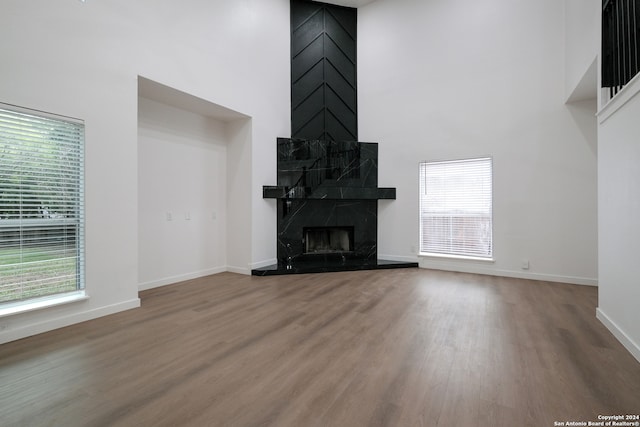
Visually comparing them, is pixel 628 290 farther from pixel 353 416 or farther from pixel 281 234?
pixel 281 234

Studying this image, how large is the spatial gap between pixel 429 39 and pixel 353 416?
20.6ft

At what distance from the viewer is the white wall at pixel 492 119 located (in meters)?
4.53

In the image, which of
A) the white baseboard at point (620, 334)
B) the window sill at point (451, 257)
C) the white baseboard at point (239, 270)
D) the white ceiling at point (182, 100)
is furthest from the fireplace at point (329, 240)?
the white baseboard at point (620, 334)

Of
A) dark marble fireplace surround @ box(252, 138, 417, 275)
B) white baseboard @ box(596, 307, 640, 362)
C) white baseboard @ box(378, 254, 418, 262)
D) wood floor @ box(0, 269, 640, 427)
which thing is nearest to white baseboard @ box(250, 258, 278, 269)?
dark marble fireplace surround @ box(252, 138, 417, 275)

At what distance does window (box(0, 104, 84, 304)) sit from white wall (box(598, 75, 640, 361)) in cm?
493

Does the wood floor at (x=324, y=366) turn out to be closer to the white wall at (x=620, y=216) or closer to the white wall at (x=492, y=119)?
the white wall at (x=620, y=216)

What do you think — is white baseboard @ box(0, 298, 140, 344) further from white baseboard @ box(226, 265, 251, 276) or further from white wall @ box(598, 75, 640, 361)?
white wall @ box(598, 75, 640, 361)

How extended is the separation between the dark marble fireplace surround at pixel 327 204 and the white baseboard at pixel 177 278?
96 centimetres

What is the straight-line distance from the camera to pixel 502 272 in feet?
16.2

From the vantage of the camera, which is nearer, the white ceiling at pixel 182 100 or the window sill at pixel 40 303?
the window sill at pixel 40 303

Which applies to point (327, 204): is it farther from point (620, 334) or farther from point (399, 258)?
point (620, 334)

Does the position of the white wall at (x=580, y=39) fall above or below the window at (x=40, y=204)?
above

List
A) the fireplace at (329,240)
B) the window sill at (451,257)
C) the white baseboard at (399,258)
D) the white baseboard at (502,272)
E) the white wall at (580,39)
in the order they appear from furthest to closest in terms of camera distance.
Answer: the fireplace at (329,240)
the white baseboard at (399,258)
the window sill at (451,257)
the white baseboard at (502,272)
the white wall at (580,39)

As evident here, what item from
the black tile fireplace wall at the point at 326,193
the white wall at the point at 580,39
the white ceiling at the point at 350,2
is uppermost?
the white ceiling at the point at 350,2
